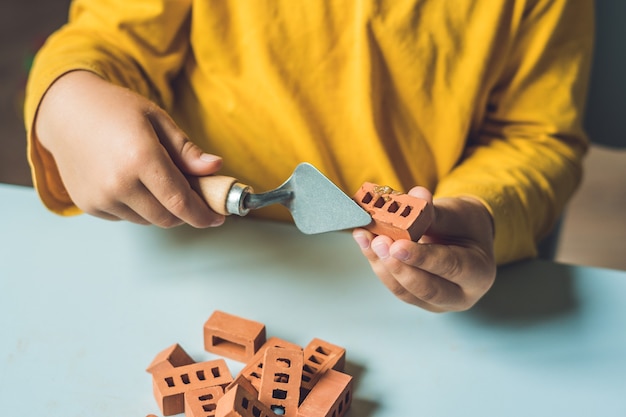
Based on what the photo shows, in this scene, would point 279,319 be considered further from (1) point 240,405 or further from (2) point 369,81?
(2) point 369,81

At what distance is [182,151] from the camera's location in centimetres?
51

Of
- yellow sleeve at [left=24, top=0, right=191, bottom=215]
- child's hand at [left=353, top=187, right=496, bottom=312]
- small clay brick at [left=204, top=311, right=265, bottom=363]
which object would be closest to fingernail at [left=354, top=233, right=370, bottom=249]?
child's hand at [left=353, top=187, right=496, bottom=312]

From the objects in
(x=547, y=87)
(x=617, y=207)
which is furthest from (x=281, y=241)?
(x=617, y=207)

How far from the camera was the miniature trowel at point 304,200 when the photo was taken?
0.46m

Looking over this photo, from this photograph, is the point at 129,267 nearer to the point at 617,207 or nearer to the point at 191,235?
the point at 191,235

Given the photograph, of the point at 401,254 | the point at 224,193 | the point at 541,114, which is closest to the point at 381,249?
the point at 401,254

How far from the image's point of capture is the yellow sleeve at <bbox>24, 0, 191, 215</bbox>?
596 mm

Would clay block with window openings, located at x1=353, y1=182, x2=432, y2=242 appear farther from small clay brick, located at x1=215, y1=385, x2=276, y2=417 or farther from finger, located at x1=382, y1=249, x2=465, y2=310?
small clay brick, located at x1=215, y1=385, x2=276, y2=417

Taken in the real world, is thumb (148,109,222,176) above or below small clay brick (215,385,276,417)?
above

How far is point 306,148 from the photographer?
26.9 inches

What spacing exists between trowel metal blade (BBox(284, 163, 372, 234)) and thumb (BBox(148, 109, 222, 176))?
0.06 meters

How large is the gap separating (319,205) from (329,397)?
0.13 m

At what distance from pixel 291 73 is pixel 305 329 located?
27 centimetres

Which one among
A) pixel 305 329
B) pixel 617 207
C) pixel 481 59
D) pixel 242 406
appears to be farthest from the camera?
pixel 617 207
